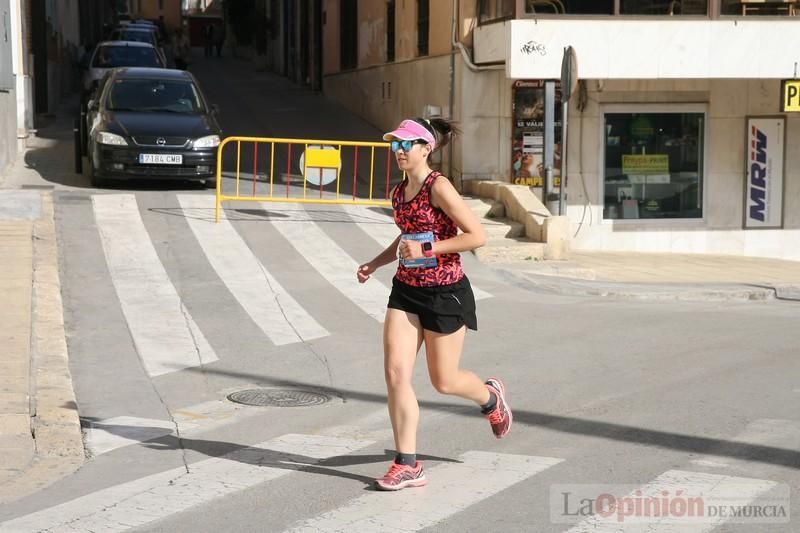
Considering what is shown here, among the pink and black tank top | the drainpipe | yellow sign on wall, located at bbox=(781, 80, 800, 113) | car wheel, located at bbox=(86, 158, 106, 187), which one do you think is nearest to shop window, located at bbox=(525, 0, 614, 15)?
the drainpipe

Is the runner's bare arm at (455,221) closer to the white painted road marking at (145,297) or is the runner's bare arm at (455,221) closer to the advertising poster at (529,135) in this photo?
the white painted road marking at (145,297)

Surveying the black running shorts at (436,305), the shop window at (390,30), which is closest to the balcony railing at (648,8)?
the shop window at (390,30)

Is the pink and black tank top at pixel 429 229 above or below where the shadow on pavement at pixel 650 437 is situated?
above

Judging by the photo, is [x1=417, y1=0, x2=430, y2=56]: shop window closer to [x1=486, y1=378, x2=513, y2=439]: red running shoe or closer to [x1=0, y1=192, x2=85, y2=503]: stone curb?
[x1=0, y1=192, x2=85, y2=503]: stone curb

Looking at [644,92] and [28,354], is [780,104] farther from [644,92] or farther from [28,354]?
[28,354]

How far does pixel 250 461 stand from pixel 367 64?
76.8 feet

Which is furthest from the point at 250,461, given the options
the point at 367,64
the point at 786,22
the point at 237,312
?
the point at 367,64

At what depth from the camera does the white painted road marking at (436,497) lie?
568 centimetres

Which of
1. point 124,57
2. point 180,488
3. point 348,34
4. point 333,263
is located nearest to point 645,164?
point 333,263

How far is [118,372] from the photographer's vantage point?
9672mm

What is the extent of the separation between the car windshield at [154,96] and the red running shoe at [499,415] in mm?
13686

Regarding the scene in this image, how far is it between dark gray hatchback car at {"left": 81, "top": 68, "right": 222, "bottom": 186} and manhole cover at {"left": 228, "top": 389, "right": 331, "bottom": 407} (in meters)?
9.78

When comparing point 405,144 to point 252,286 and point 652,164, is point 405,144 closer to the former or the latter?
point 252,286

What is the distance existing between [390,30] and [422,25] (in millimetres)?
3245
